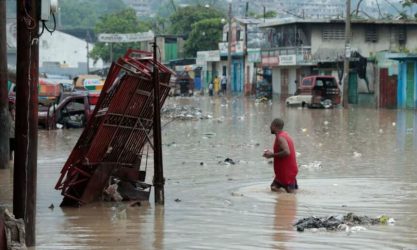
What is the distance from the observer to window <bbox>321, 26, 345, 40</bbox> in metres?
58.8

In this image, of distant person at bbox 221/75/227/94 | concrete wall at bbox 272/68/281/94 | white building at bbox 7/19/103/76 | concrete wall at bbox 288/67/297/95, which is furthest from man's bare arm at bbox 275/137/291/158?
white building at bbox 7/19/103/76

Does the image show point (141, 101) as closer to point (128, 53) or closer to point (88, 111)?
point (128, 53)

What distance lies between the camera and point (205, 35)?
88562mm

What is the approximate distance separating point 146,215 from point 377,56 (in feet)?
126

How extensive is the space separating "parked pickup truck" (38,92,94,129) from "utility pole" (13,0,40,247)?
20.1 metres

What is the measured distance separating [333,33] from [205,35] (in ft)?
101

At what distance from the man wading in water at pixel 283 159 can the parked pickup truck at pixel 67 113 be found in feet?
54.2

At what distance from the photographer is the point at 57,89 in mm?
32750

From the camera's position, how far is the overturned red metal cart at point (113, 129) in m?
11.3

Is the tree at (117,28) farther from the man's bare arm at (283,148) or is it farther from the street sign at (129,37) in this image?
the man's bare arm at (283,148)

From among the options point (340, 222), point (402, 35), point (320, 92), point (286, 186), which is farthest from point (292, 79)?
point (340, 222)

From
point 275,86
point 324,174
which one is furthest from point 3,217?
point 275,86

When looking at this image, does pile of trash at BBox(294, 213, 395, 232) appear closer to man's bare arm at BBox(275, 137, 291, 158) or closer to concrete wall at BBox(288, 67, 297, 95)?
man's bare arm at BBox(275, 137, 291, 158)

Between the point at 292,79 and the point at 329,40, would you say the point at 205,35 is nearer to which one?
the point at 292,79
